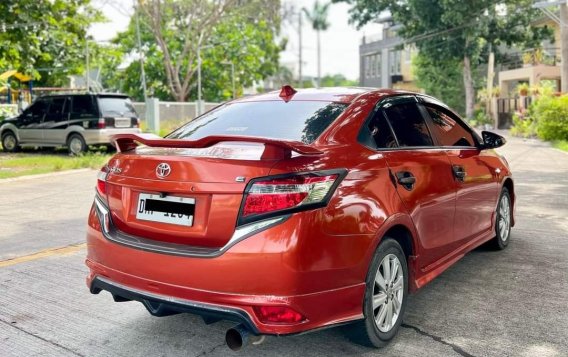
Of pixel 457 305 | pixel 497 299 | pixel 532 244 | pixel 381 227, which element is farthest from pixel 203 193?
pixel 532 244

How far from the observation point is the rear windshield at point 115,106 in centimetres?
1750

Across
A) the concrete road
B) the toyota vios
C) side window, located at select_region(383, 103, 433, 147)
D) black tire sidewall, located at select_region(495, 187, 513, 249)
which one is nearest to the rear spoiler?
the toyota vios

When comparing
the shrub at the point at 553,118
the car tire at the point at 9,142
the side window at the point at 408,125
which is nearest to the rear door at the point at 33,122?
the car tire at the point at 9,142

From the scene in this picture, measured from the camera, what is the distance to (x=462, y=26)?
3853 cm

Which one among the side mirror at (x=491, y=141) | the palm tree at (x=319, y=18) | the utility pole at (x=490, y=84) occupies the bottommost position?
the side mirror at (x=491, y=141)

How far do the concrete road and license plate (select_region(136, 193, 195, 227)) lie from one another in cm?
86

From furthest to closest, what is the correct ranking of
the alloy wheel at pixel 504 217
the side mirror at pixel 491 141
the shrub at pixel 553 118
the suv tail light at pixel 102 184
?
the shrub at pixel 553 118 → the alloy wheel at pixel 504 217 → the side mirror at pixel 491 141 → the suv tail light at pixel 102 184

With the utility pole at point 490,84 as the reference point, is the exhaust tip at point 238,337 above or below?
below

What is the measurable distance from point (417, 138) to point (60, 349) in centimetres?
279

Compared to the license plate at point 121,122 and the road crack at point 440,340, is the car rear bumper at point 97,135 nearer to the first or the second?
the license plate at point 121,122

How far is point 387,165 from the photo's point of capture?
377cm

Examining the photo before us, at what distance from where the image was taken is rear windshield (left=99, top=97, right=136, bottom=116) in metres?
17.5

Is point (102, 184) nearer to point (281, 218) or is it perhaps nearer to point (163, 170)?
point (163, 170)

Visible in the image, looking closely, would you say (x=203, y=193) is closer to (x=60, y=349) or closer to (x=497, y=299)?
(x=60, y=349)
